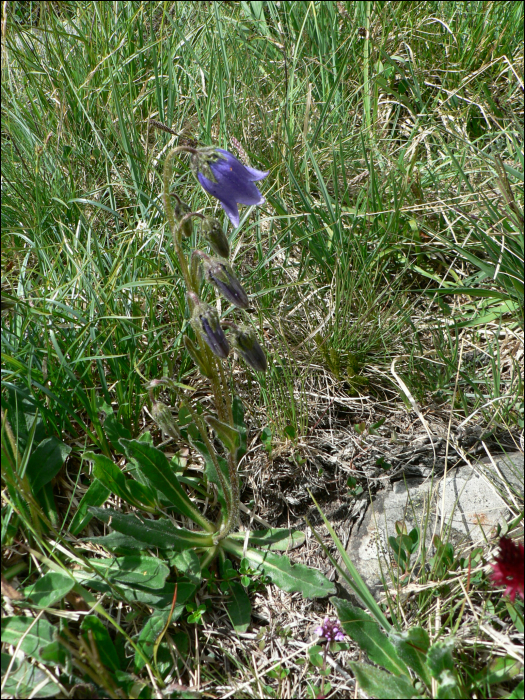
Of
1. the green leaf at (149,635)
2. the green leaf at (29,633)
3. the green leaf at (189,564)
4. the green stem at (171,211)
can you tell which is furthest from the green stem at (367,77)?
the green leaf at (29,633)

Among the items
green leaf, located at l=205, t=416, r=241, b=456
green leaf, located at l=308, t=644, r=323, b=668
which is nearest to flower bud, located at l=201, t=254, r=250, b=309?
green leaf, located at l=205, t=416, r=241, b=456


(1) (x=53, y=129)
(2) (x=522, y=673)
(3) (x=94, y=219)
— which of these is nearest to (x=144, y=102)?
(1) (x=53, y=129)

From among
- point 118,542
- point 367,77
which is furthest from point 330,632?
point 367,77

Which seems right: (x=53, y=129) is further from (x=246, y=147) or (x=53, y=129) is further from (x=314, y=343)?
(x=314, y=343)

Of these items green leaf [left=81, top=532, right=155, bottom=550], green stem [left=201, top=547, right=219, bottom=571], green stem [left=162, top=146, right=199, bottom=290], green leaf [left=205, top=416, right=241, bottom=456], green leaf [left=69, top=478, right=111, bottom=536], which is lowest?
green stem [left=201, top=547, right=219, bottom=571]

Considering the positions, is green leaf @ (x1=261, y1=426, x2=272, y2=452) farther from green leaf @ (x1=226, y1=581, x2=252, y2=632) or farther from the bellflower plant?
green leaf @ (x1=226, y1=581, x2=252, y2=632)

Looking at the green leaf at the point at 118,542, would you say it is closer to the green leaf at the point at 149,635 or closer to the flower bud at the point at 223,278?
the green leaf at the point at 149,635

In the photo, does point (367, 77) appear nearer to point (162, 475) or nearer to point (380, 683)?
point (162, 475)
